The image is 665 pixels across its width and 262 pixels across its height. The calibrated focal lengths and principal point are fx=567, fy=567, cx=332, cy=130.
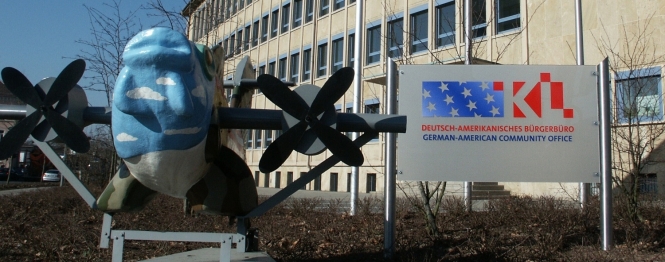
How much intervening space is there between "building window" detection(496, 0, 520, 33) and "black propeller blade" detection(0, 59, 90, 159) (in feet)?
51.7

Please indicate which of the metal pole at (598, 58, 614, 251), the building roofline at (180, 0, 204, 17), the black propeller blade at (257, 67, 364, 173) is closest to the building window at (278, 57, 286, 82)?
the building roofline at (180, 0, 204, 17)

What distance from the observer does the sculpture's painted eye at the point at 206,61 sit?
14.9 ft

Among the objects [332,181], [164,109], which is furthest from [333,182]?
[164,109]

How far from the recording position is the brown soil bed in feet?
23.1

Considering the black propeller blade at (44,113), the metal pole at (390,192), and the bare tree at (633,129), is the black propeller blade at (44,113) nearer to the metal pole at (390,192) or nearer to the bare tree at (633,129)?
the metal pole at (390,192)

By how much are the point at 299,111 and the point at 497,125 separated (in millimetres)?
3144

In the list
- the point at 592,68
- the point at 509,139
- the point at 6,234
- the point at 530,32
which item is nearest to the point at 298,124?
the point at 509,139

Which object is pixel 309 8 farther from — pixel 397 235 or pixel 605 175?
pixel 605 175

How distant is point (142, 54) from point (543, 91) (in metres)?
5.08

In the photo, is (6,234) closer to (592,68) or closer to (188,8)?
(188,8)

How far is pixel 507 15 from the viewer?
62.1 feet

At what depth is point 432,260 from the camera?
6734 mm

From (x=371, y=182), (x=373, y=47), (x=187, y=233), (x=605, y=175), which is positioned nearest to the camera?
(x=187, y=233)

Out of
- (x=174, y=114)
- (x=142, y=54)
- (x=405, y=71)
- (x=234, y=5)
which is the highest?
(x=234, y=5)
